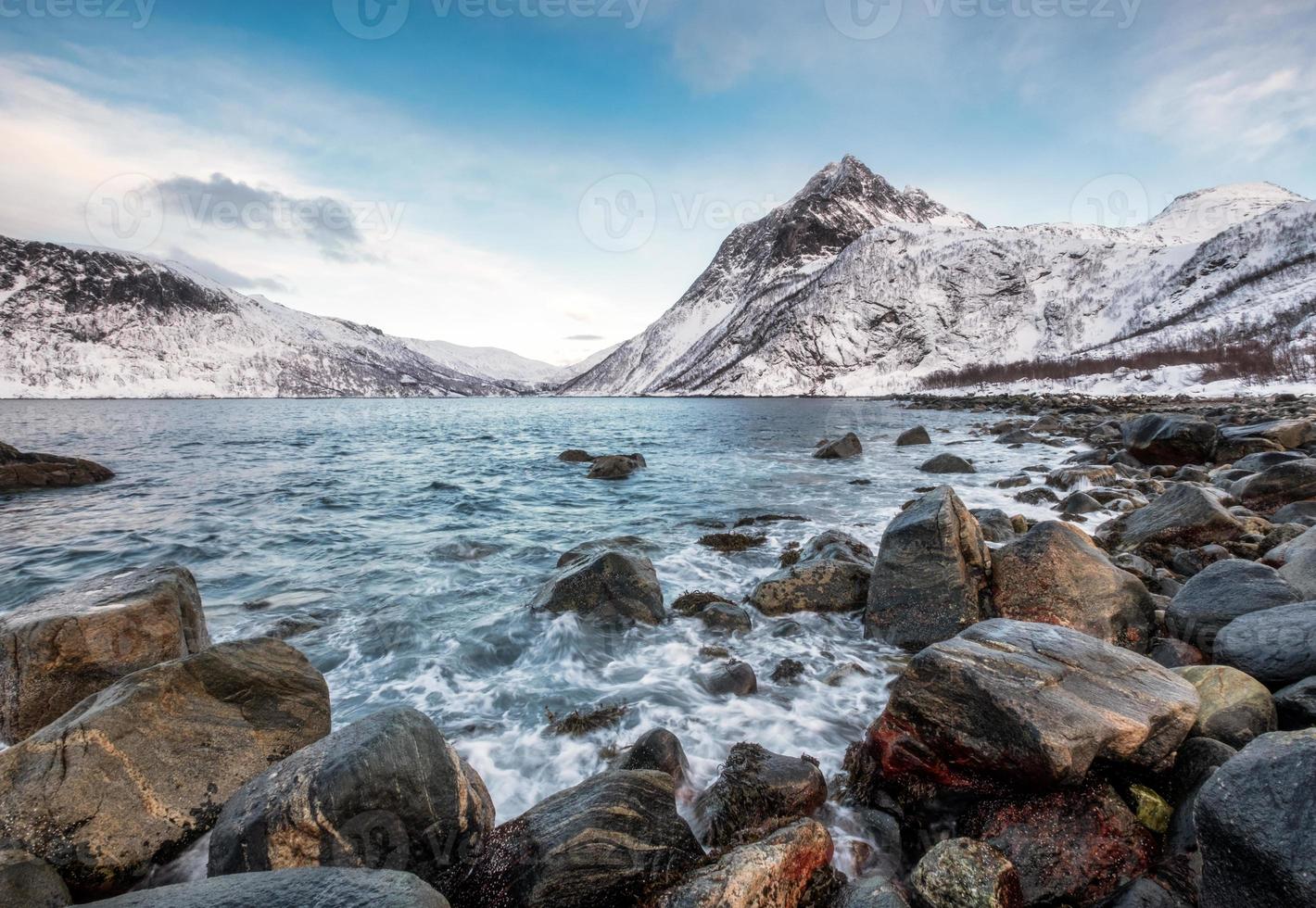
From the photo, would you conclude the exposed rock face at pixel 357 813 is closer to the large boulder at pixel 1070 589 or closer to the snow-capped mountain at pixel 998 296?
the large boulder at pixel 1070 589

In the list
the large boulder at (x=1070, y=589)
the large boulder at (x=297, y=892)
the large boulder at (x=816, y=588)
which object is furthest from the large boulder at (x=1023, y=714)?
the large boulder at (x=816, y=588)

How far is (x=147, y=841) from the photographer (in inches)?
169

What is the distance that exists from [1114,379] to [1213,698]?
86.2 meters

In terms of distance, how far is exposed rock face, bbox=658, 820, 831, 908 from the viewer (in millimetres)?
3330

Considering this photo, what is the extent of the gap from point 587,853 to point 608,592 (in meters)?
5.74

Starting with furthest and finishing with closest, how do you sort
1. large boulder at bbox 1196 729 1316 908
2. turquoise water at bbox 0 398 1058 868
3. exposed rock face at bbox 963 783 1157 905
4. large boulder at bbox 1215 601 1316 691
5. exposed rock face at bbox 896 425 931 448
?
exposed rock face at bbox 896 425 931 448
turquoise water at bbox 0 398 1058 868
large boulder at bbox 1215 601 1316 691
exposed rock face at bbox 963 783 1157 905
large boulder at bbox 1196 729 1316 908

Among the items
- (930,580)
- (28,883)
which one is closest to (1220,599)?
(930,580)

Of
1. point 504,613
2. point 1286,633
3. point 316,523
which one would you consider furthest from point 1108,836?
point 316,523

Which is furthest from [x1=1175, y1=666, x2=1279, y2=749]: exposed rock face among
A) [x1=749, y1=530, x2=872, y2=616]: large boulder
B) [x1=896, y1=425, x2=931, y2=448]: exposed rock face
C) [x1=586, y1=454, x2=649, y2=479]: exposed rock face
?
[x1=896, y1=425, x2=931, y2=448]: exposed rock face

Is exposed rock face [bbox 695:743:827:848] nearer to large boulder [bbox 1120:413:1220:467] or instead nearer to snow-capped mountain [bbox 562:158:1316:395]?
large boulder [bbox 1120:413:1220:467]

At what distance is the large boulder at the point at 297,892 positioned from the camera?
2701mm

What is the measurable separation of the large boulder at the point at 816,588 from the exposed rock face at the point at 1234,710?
176 inches

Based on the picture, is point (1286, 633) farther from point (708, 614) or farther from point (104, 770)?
point (104, 770)

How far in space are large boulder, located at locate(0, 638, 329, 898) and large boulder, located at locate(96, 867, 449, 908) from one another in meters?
2.15
